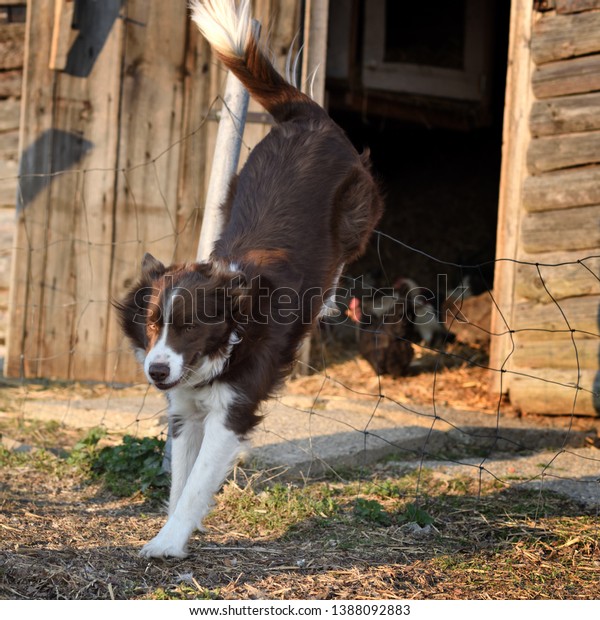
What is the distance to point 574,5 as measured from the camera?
618cm

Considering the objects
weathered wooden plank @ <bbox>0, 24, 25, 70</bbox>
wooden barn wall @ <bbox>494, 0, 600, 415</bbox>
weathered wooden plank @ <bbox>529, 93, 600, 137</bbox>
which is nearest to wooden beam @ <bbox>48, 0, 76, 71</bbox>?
weathered wooden plank @ <bbox>0, 24, 25, 70</bbox>

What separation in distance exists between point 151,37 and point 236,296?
3962mm

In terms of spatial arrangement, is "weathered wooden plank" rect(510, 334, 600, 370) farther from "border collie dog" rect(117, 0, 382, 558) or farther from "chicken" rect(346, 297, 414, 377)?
"border collie dog" rect(117, 0, 382, 558)

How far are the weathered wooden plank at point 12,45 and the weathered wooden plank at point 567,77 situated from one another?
4384 mm

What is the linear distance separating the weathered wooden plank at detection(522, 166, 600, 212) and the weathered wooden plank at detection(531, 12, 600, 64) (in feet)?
2.75

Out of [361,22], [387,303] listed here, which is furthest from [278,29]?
[387,303]

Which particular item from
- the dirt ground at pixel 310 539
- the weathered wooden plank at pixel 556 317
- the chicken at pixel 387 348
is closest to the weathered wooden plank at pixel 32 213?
the dirt ground at pixel 310 539

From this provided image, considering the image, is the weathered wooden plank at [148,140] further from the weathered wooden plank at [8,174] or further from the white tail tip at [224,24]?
the white tail tip at [224,24]

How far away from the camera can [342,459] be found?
4.74 m

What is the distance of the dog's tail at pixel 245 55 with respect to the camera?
14.0 ft

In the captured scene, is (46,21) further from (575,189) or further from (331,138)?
(575,189)

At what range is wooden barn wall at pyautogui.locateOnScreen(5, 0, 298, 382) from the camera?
22.1 feet

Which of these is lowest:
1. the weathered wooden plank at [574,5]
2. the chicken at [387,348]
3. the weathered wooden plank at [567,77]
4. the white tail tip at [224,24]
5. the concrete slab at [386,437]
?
the concrete slab at [386,437]
